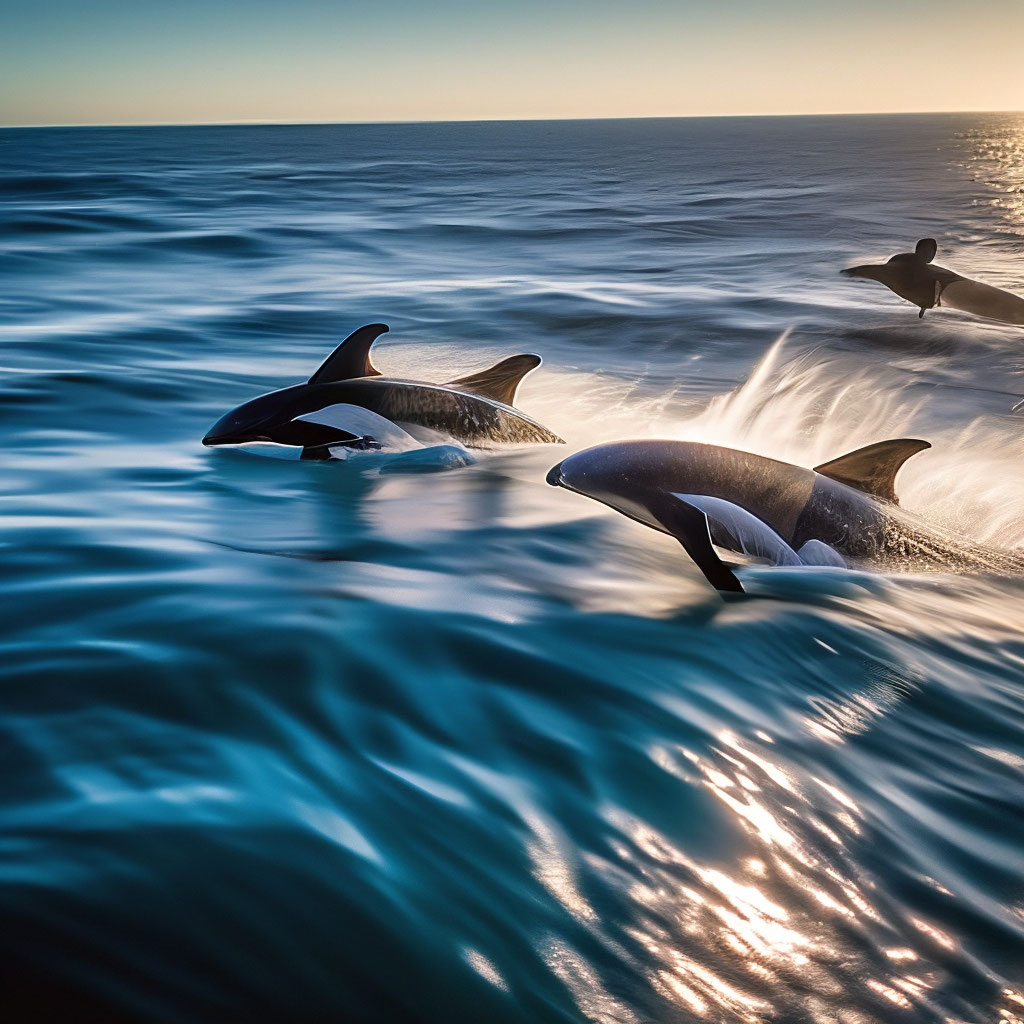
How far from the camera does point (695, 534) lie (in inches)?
220

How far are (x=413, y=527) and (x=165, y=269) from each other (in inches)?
724

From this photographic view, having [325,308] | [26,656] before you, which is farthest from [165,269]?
[26,656]

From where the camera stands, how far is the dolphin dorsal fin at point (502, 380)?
888 cm

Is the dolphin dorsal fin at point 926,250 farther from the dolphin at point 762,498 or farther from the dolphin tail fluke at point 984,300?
the dolphin at point 762,498

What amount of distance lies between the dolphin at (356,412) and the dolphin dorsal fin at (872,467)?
3.07 m

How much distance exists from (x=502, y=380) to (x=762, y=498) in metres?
3.44

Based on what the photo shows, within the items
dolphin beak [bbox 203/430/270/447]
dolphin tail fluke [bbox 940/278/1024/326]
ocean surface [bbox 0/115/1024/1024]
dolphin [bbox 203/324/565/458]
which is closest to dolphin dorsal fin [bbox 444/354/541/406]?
dolphin [bbox 203/324/565/458]

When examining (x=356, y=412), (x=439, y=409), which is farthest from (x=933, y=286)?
(x=356, y=412)

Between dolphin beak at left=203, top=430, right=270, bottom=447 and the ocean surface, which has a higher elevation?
dolphin beak at left=203, top=430, right=270, bottom=447

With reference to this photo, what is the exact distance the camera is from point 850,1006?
2656 mm

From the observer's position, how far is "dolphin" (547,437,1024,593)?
19.6ft

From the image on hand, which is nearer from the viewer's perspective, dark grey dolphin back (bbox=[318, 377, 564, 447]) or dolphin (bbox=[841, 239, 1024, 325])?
dark grey dolphin back (bbox=[318, 377, 564, 447])

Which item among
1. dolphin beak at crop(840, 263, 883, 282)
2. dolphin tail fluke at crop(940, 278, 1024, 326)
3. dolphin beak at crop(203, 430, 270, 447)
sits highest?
dolphin beak at crop(840, 263, 883, 282)

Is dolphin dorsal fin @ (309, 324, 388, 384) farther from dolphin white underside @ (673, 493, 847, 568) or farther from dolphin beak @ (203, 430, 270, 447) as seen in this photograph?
dolphin white underside @ (673, 493, 847, 568)
